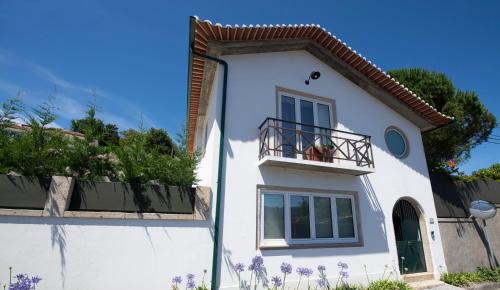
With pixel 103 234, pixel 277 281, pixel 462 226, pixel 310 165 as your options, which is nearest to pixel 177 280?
pixel 103 234

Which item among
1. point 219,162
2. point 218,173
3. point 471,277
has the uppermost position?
point 219,162

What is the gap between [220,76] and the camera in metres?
7.05

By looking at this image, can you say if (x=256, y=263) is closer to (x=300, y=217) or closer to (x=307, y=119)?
(x=300, y=217)

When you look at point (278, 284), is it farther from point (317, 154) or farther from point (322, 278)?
point (317, 154)

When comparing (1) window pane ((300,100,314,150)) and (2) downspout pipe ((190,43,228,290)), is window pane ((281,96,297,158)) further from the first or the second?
(2) downspout pipe ((190,43,228,290))

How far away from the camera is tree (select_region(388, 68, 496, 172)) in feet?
37.0

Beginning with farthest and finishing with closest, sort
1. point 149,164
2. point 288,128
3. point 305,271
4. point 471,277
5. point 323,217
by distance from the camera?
1. point 471,277
2. point 288,128
3. point 323,217
4. point 305,271
5. point 149,164

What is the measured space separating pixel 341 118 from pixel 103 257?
743cm

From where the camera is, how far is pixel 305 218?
6.73m

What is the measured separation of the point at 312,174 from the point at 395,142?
414 centimetres

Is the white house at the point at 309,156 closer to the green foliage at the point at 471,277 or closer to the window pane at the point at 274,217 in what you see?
the window pane at the point at 274,217

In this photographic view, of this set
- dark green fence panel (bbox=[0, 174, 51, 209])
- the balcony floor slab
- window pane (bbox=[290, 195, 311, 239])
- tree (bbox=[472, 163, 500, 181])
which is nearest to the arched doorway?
the balcony floor slab

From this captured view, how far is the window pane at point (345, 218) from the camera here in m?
7.12

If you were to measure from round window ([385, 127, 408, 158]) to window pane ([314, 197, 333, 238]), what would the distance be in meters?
3.57
